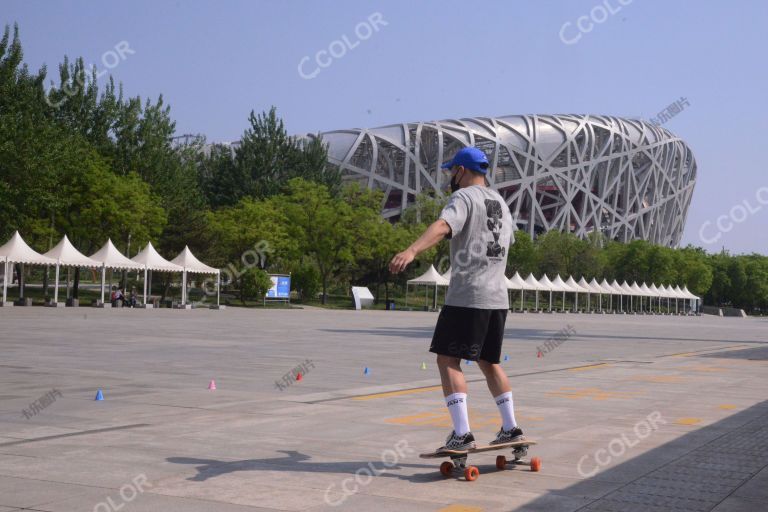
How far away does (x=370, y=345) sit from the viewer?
21719 mm

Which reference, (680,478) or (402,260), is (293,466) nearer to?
(402,260)

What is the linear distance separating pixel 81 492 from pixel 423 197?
265 ft

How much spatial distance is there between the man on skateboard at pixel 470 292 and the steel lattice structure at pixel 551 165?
10348 cm

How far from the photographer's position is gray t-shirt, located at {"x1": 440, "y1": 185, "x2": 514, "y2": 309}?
6047 mm

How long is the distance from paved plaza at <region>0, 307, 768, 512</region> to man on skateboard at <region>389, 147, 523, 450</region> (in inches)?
20.8

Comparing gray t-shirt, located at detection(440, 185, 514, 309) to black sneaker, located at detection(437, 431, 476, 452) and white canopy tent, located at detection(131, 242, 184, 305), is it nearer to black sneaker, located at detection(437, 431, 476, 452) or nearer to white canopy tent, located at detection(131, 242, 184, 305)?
black sneaker, located at detection(437, 431, 476, 452)

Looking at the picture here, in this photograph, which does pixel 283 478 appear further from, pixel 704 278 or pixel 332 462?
pixel 704 278

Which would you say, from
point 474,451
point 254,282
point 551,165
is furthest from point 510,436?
point 551,165

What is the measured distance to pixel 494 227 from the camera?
621 centimetres

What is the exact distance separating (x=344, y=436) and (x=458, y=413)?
1680 mm

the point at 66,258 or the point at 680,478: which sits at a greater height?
the point at 66,258

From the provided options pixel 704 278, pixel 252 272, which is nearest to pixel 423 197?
pixel 252 272

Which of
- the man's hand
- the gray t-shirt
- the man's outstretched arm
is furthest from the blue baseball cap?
the man's hand

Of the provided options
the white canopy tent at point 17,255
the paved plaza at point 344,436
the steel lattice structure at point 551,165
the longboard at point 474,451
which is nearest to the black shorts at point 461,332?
the longboard at point 474,451
